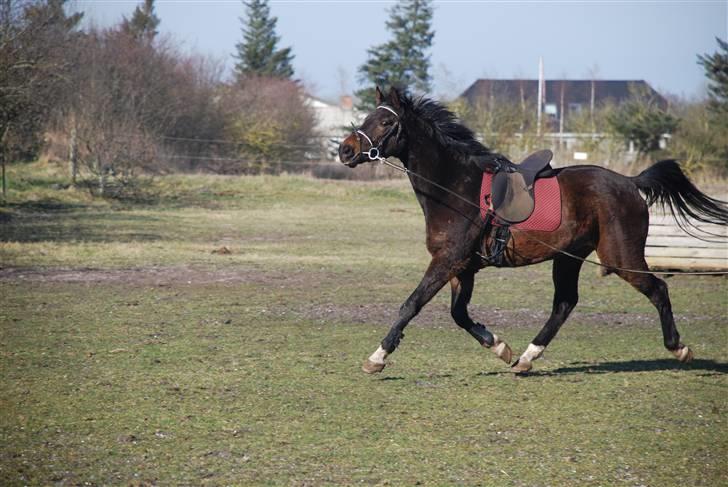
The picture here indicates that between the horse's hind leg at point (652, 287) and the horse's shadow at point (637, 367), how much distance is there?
0.46 metres

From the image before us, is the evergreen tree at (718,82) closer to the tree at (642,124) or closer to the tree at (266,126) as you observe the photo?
the tree at (642,124)

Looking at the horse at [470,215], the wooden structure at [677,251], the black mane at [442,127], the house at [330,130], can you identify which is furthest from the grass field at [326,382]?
the house at [330,130]

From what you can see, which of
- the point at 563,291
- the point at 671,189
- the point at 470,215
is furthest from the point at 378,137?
the point at 671,189

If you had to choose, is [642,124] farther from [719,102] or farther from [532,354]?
[532,354]

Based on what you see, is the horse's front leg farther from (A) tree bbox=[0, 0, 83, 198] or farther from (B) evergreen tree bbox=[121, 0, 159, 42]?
(B) evergreen tree bbox=[121, 0, 159, 42]

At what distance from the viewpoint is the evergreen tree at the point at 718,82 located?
37.3 m

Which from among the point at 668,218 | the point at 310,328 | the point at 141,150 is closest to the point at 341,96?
the point at 141,150

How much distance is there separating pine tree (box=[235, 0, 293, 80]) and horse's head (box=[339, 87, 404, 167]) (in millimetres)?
66604

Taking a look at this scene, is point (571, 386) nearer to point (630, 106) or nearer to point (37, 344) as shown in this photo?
point (37, 344)

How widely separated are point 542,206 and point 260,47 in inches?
2695

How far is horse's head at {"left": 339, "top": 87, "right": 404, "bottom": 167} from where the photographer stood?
8461 millimetres

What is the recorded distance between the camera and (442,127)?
8.91 metres

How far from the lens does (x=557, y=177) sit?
9.02 meters

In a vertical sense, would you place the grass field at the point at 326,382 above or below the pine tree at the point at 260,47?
below
